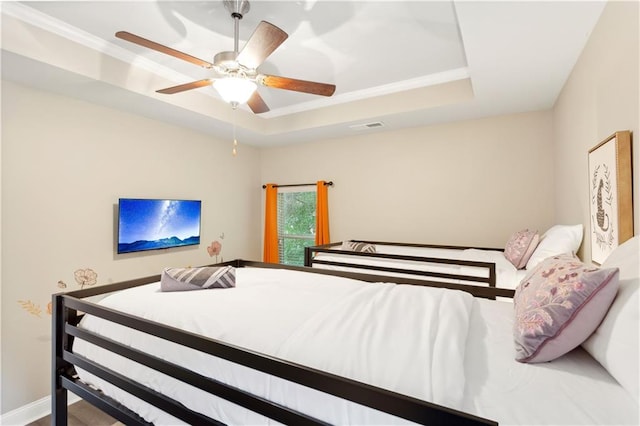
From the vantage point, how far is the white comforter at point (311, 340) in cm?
87

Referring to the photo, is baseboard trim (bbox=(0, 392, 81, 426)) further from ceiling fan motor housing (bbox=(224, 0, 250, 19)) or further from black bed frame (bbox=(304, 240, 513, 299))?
ceiling fan motor housing (bbox=(224, 0, 250, 19))

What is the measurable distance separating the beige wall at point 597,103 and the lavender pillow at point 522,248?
29 centimetres

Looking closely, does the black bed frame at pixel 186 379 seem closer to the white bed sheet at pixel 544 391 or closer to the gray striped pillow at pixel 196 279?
the white bed sheet at pixel 544 391

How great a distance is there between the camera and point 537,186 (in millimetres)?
2943

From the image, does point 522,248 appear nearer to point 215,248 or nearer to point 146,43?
point 146,43

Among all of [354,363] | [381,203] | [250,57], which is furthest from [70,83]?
[381,203]

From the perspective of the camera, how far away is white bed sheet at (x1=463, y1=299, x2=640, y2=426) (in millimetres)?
719

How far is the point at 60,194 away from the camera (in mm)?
2449

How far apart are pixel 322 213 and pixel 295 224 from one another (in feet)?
1.89

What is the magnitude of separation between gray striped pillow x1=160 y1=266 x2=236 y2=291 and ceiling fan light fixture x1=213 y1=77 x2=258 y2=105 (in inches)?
42.5

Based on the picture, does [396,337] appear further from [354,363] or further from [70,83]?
[70,83]

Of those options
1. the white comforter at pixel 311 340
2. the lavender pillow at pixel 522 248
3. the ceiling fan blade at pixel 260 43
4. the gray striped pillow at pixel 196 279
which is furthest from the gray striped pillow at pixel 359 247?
the ceiling fan blade at pixel 260 43

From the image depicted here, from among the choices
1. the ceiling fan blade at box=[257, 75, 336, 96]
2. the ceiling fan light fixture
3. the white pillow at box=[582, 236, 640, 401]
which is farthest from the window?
the white pillow at box=[582, 236, 640, 401]

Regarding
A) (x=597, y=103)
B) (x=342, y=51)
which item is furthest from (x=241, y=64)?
(x=597, y=103)
